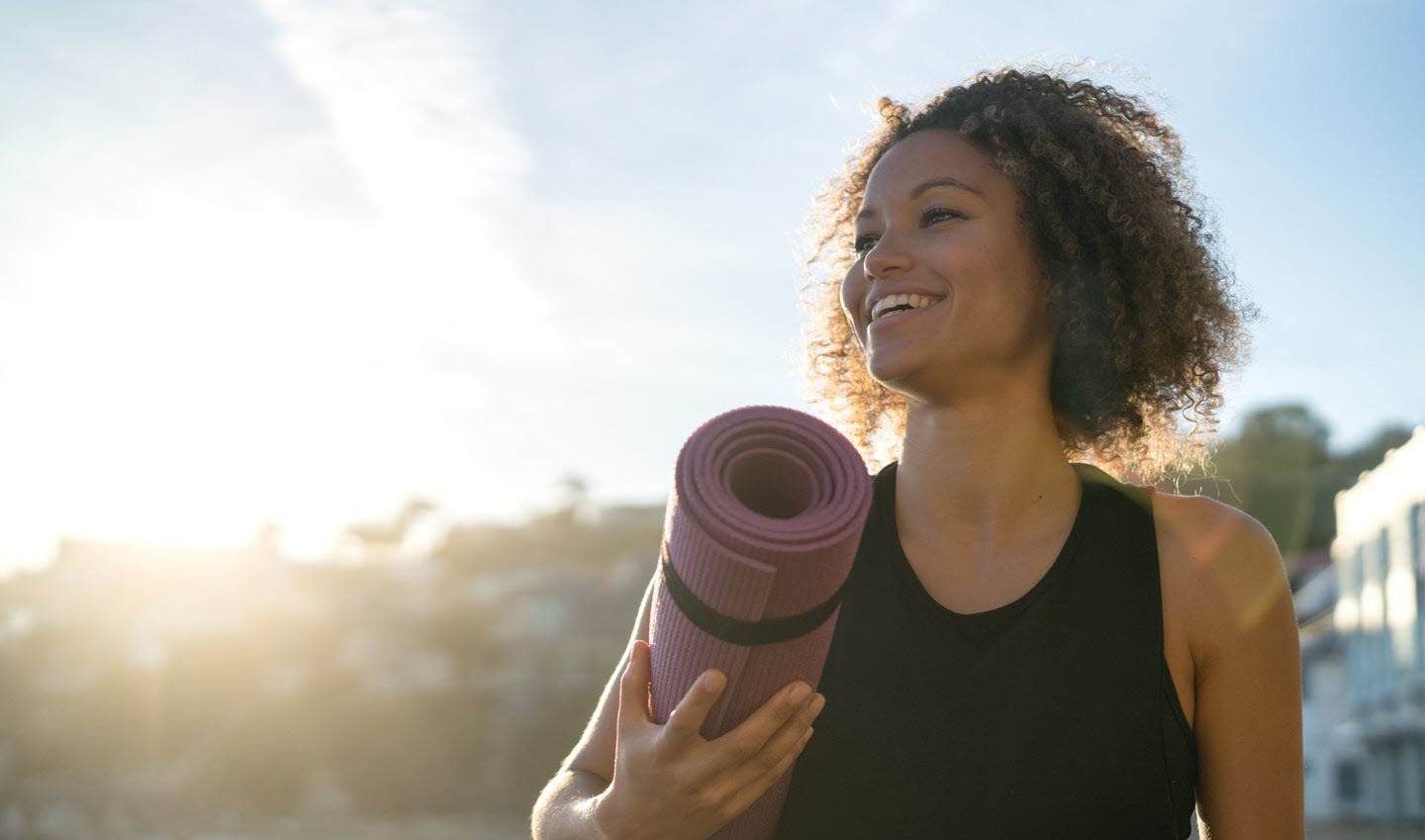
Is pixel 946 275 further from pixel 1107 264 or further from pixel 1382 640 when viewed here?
pixel 1382 640

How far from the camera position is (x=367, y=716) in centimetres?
6081

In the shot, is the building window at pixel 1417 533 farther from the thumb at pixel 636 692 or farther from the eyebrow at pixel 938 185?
the thumb at pixel 636 692

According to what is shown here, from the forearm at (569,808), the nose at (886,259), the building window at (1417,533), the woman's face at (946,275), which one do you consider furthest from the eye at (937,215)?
the building window at (1417,533)

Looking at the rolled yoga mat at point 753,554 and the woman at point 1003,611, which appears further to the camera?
the woman at point 1003,611

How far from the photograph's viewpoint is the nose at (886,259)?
2.73 meters

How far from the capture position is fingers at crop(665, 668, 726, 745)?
2.01 metres

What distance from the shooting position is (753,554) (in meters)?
1.97

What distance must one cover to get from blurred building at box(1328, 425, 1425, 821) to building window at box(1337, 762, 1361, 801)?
0.03 meters

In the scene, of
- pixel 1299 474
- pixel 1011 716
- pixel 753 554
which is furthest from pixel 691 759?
pixel 1299 474

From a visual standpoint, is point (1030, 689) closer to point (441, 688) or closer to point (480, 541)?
point (441, 688)

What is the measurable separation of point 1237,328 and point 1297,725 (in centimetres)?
125

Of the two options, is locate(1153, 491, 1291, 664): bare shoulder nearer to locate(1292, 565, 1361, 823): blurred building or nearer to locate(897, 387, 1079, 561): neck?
locate(897, 387, 1079, 561): neck

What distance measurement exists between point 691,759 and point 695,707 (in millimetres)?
110

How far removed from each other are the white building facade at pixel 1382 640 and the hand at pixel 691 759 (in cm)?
2453
